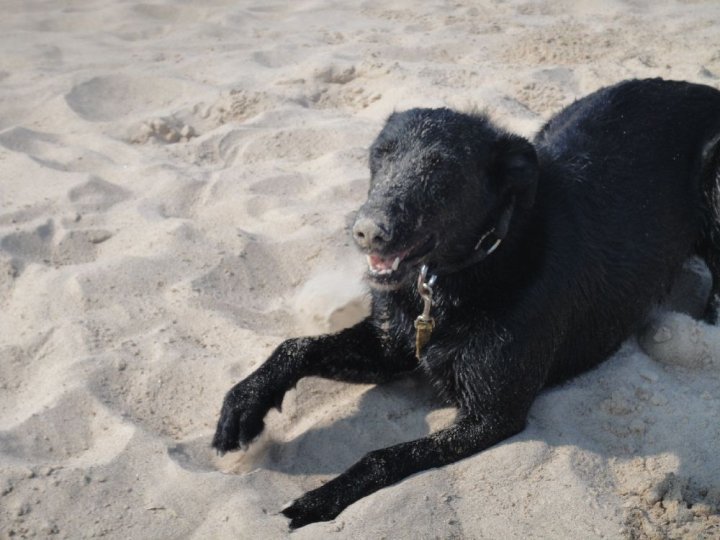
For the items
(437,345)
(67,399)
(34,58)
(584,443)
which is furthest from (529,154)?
(34,58)

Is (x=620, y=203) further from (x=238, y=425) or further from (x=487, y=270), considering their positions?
(x=238, y=425)

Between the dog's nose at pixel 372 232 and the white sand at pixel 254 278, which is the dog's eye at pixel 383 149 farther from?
the white sand at pixel 254 278

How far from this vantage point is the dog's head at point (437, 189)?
137 inches

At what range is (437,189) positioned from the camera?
358cm

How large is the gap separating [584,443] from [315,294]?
61.7 inches

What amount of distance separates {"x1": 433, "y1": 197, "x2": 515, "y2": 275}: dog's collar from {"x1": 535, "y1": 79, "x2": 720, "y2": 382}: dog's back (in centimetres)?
25

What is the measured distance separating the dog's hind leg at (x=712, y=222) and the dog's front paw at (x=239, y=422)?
90.8 inches

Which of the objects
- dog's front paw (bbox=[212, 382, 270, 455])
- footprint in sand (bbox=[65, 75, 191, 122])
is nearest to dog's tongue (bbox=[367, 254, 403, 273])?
dog's front paw (bbox=[212, 382, 270, 455])

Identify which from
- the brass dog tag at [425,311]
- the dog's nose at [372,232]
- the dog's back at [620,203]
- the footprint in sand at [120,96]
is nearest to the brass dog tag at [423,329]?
the brass dog tag at [425,311]

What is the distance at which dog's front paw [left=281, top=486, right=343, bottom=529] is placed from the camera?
3236mm

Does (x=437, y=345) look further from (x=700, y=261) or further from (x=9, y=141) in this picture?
(x=9, y=141)

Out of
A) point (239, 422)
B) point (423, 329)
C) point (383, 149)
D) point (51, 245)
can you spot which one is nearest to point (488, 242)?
point (423, 329)

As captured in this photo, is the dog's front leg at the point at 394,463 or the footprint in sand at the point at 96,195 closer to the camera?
the dog's front leg at the point at 394,463

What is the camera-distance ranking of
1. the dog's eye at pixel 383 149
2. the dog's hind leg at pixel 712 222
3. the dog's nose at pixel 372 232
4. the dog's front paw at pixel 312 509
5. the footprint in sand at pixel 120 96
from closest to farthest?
the dog's front paw at pixel 312 509 → the dog's nose at pixel 372 232 → the dog's eye at pixel 383 149 → the dog's hind leg at pixel 712 222 → the footprint in sand at pixel 120 96
